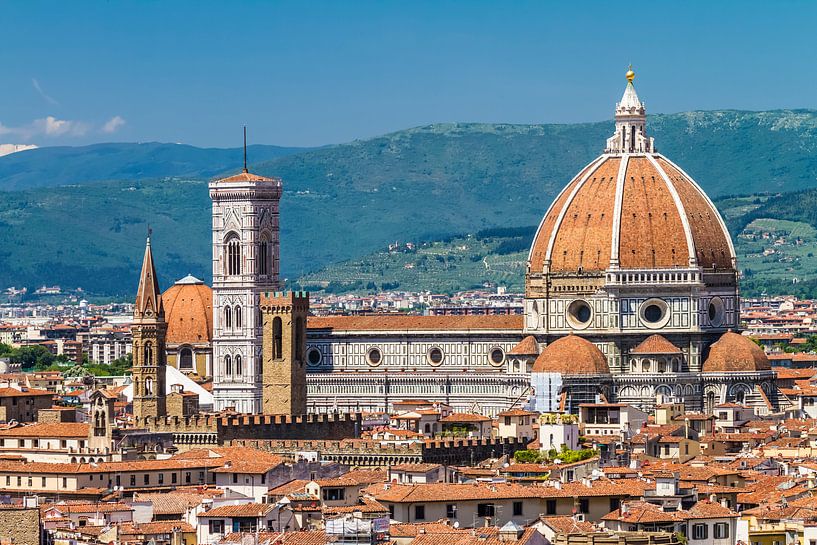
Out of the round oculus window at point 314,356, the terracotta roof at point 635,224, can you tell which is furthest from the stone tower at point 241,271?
the terracotta roof at point 635,224

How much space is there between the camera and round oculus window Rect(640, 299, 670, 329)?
404 ft

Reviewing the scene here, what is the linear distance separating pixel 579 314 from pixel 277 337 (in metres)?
18.3

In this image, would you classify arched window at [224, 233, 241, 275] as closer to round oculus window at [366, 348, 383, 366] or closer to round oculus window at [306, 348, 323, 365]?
round oculus window at [306, 348, 323, 365]

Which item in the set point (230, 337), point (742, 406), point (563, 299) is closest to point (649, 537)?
point (742, 406)

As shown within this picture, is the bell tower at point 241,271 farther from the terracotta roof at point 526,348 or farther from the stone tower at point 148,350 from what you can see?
the stone tower at point 148,350

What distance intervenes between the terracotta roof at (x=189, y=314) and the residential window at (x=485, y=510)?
89582 mm

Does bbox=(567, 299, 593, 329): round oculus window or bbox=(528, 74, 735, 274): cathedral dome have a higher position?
bbox=(528, 74, 735, 274): cathedral dome

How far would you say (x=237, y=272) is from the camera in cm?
13550

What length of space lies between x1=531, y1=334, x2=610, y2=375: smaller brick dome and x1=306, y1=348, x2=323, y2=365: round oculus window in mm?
15524

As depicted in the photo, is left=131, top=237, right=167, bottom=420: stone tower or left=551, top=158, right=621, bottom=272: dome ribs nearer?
left=131, top=237, right=167, bottom=420: stone tower

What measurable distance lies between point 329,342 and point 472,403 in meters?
9.69

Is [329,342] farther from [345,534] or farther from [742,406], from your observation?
[345,534]

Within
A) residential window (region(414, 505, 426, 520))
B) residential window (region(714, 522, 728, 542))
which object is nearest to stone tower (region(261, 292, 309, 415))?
residential window (region(414, 505, 426, 520))

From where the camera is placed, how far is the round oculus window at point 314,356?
132375mm
